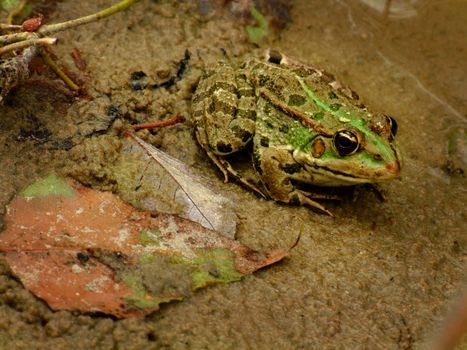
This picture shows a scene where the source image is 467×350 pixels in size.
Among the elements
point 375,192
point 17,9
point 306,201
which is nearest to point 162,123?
point 306,201

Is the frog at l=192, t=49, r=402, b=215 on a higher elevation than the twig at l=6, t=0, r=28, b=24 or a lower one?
lower

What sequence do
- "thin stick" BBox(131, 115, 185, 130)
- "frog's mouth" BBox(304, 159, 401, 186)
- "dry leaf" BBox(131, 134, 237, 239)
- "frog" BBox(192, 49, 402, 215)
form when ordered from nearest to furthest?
1. "dry leaf" BBox(131, 134, 237, 239)
2. "frog's mouth" BBox(304, 159, 401, 186)
3. "frog" BBox(192, 49, 402, 215)
4. "thin stick" BBox(131, 115, 185, 130)

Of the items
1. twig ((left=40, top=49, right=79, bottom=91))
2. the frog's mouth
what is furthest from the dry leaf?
the frog's mouth

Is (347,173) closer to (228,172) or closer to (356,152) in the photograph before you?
(356,152)

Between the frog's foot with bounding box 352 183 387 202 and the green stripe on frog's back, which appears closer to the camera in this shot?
the green stripe on frog's back

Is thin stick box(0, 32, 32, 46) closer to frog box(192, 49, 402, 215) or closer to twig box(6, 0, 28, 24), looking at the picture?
twig box(6, 0, 28, 24)

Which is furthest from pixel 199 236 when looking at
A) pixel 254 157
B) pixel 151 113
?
pixel 151 113
